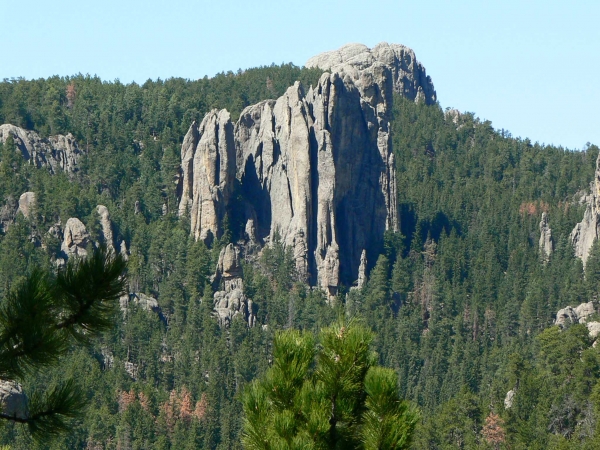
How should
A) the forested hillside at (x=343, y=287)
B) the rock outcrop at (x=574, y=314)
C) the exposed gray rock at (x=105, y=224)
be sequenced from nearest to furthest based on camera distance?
the forested hillside at (x=343, y=287) → the rock outcrop at (x=574, y=314) → the exposed gray rock at (x=105, y=224)

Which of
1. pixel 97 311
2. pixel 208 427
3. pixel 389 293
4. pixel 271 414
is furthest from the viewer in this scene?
pixel 389 293

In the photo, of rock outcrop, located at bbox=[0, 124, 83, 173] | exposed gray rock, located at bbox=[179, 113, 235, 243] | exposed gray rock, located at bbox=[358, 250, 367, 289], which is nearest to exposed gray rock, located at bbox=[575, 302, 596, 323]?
exposed gray rock, located at bbox=[358, 250, 367, 289]

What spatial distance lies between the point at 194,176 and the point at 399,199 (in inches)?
991

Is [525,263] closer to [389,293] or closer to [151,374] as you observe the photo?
[389,293]

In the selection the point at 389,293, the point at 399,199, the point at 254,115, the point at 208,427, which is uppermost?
the point at 254,115

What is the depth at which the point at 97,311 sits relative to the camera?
39.0 ft

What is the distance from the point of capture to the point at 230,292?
110 metres

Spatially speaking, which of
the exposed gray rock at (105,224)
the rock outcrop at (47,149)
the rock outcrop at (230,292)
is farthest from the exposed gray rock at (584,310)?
the rock outcrop at (47,149)

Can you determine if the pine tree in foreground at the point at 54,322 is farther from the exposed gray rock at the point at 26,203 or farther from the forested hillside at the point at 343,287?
the exposed gray rock at the point at 26,203

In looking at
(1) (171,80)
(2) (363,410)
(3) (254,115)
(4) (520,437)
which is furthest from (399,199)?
(2) (363,410)

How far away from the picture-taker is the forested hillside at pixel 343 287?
78.2 meters

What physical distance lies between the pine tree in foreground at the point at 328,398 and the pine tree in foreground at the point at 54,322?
3688 mm

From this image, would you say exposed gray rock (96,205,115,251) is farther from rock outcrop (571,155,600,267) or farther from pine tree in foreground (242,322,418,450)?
pine tree in foreground (242,322,418,450)

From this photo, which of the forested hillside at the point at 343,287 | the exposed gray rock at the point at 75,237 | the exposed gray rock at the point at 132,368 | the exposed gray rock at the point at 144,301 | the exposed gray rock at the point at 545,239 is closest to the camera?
the forested hillside at the point at 343,287
